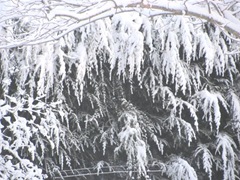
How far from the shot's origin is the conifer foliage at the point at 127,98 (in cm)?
238

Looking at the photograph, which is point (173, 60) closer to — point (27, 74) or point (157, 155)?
point (157, 155)

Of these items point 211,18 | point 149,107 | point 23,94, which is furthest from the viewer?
point 149,107

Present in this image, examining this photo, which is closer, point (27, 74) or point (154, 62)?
point (27, 74)

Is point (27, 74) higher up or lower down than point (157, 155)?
higher up

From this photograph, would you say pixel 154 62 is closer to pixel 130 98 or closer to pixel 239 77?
pixel 130 98

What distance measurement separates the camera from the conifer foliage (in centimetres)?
238

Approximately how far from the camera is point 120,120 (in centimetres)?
259

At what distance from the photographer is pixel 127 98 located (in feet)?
8.78

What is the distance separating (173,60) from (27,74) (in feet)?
2.79

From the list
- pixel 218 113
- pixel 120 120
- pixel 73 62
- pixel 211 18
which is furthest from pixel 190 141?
pixel 211 18

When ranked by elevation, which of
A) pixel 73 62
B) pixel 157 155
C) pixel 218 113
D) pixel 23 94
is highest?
pixel 73 62

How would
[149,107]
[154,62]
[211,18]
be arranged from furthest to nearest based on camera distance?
[149,107] < [154,62] < [211,18]

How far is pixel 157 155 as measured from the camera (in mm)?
2756

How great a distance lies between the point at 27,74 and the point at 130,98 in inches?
26.5
